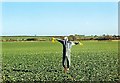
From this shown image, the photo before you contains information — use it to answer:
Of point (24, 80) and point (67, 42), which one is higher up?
point (67, 42)

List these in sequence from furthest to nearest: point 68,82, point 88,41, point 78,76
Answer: point 88,41
point 78,76
point 68,82

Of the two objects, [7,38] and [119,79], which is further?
[7,38]

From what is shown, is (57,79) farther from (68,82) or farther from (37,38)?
(37,38)

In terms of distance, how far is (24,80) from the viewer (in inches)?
482

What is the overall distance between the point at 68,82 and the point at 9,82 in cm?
227

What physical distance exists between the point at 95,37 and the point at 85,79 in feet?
212

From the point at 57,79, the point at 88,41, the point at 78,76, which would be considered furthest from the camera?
the point at 88,41

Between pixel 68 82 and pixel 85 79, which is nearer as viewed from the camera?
pixel 68 82

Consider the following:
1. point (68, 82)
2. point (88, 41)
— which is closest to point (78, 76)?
point (68, 82)

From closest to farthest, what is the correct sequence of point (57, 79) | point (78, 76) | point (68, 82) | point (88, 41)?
point (68, 82) < point (57, 79) < point (78, 76) < point (88, 41)

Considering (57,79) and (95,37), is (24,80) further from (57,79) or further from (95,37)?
(95,37)

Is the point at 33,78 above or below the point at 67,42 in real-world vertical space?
below

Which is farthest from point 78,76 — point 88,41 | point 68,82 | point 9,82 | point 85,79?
point 88,41

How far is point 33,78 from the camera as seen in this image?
41.9 feet
